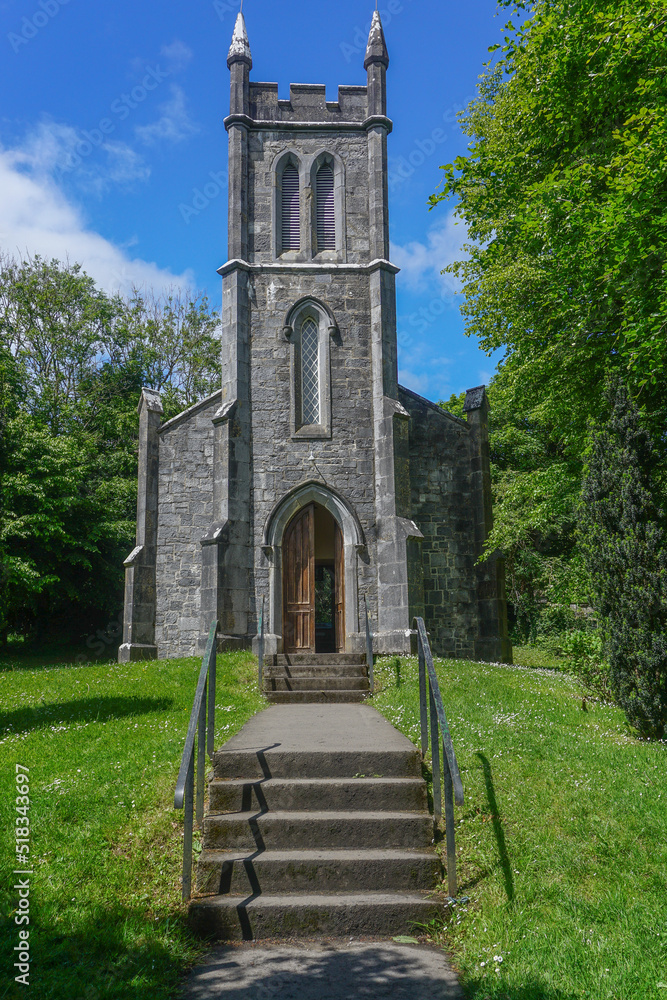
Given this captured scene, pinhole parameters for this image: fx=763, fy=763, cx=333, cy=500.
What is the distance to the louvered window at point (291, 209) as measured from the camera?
1609 centimetres

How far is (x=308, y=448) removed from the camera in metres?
15.0

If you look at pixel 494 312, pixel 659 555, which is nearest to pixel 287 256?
pixel 494 312

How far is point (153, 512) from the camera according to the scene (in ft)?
Answer: 52.7

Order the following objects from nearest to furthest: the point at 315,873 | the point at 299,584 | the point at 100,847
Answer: the point at 315,873 → the point at 100,847 → the point at 299,584

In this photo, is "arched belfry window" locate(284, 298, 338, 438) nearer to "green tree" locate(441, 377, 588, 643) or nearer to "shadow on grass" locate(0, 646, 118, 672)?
"green tree" locate(441, 377, 588, 643)

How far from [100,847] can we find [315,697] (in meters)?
6.12

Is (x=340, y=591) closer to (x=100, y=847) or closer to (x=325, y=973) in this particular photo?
(x=100, y=847)

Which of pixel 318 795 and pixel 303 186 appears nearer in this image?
pixel 318 795

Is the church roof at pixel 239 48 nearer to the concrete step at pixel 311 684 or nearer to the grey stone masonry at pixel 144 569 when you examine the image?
the grey stone masonry at pixel 144 569

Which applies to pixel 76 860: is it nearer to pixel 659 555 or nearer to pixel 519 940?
pixel 519 940

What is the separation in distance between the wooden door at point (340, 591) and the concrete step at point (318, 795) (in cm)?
895

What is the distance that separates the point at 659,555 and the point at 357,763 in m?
3.62

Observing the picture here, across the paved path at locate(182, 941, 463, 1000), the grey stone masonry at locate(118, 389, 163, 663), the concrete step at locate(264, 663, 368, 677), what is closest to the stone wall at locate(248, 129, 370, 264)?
the grey stone masonry at locate(118, 389, 163, 663)

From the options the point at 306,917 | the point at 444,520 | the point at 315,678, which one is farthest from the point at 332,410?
the point at 306,917
